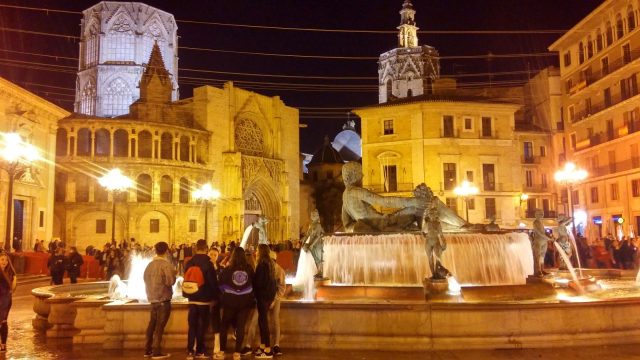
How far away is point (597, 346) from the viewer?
742 cm

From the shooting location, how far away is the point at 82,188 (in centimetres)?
3978

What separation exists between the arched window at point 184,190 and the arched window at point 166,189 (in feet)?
3.42

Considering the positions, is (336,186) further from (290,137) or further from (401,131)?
(401,131)

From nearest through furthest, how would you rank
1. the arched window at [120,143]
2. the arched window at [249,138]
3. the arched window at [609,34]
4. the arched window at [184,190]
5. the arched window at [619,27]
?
1. the arched window at [619,27]
2. the arched window at [609,34]
3. the arched window at [120,143]
4. the arched window at [184,190]
5. the arched window at [249,138]

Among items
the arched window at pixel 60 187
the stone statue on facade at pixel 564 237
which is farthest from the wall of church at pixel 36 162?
the stone statue on facade at pixel 564 237

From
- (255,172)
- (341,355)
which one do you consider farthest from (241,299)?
(255,172)

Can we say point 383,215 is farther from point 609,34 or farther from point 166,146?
point 166,146

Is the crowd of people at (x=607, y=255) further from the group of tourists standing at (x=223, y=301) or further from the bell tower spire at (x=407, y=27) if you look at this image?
the bell tower spire at (x=407, y=27)

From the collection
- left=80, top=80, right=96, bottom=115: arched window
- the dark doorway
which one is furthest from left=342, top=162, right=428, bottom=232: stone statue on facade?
left=80, top=80, right=96, bottom=115: arched window

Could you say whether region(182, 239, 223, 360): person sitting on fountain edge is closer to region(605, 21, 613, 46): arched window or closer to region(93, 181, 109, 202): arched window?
region(93, 181, 109, 202): arched window

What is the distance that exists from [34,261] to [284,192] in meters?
Answer: 30.5

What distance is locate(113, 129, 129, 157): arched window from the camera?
4219 cm

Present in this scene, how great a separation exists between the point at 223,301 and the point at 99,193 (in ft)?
118

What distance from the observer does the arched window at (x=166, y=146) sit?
144 feet
